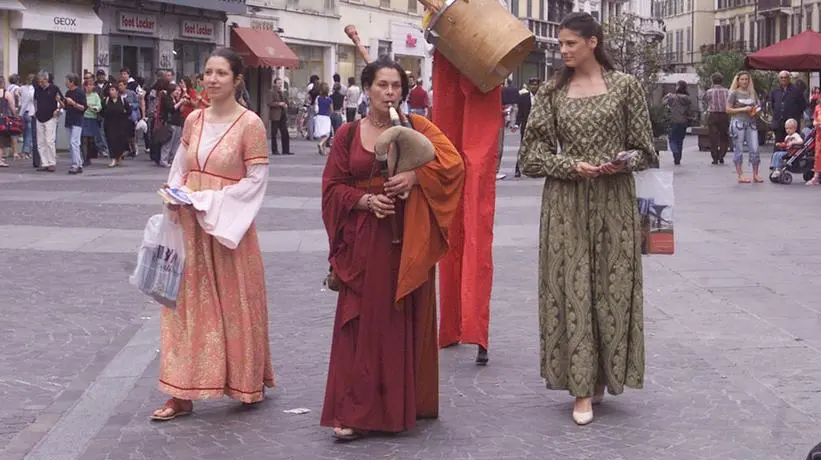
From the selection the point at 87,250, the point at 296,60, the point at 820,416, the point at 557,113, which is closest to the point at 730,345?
the point at 820,416

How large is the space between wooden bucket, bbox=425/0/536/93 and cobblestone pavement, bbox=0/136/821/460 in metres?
1.59

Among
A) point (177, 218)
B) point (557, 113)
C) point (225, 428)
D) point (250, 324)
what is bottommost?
point (225, 428)

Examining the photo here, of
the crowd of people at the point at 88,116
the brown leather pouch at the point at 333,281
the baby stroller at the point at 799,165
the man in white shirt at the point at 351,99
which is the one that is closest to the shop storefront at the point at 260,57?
the man in white shirt at the point at 351,99

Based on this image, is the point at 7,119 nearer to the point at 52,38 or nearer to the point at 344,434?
the point at 52,38

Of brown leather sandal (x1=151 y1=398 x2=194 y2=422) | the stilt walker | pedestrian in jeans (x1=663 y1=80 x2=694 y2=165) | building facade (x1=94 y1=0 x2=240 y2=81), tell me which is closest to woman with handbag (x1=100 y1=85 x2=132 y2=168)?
building facade (x1=94 y1=0 x2=240 y2=81)

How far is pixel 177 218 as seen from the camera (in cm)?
654

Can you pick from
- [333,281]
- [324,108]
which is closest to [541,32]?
[324,108]

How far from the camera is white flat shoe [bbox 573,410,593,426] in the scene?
6.44m

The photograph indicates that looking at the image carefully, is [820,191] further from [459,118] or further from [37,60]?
[37,60]

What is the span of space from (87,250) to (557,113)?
742 centimetres

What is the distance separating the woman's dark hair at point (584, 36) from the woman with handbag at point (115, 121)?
20.8 meters

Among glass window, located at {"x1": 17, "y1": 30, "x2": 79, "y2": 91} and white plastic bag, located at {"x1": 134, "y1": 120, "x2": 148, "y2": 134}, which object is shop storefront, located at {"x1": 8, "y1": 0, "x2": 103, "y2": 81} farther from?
white plastic bag, located at {"x1": 134, "y1": 120, "x2": 148, "y2": 134}

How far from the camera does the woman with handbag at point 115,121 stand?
86.9 feet

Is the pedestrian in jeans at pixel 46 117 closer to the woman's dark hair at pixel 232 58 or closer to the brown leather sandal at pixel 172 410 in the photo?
the woman's dark hair at pixel 232 58
